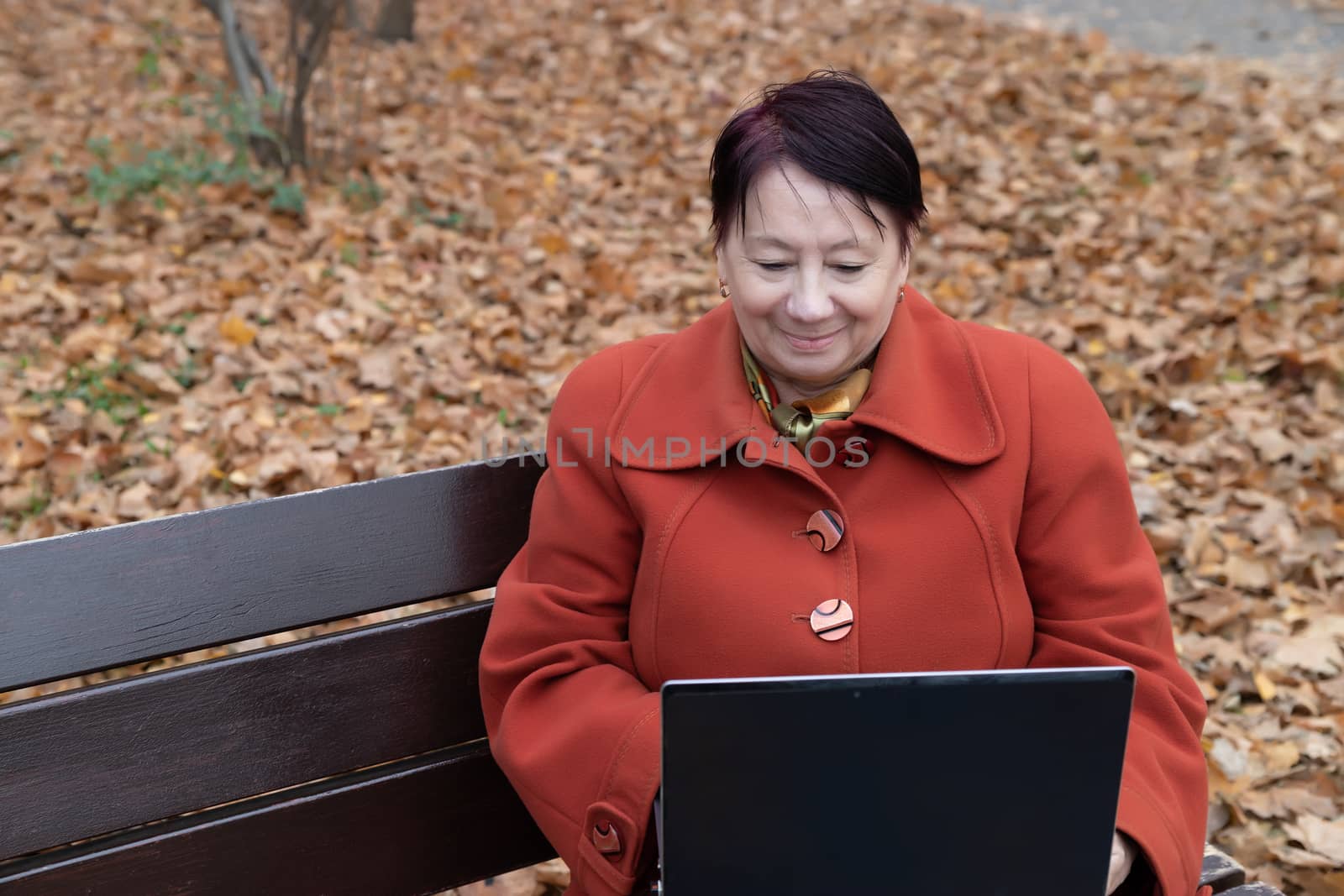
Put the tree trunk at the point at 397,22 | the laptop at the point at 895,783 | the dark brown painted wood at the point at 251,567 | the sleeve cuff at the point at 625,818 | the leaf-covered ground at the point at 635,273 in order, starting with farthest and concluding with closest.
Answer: the tree trunk at the point at 397,22 → the leaf-covered ground at the point at 635,273 → the dark brown painted wood at the point at 251,567 → the sleeve cuff at the point at 625,818 → the laptop at the point at 895,783

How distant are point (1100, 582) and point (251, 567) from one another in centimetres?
128

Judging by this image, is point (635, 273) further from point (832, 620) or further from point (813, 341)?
point (832, 620)

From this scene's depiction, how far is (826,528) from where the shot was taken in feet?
6.23

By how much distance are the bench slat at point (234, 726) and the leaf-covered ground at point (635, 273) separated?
1.46m

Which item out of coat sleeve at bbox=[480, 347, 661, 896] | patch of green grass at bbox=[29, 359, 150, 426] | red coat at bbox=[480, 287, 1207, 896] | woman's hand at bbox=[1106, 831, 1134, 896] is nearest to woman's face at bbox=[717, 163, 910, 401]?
red coat at bbox=[480, 287, 1207, 896]

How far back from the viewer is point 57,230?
5.39 metres

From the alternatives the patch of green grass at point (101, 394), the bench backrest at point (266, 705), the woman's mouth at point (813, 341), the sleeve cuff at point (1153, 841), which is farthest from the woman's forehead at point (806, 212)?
the patch of green grass at point (101, 394)

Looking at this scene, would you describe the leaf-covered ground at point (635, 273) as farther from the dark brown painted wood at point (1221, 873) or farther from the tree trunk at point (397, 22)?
the dark brown painted wood at point (1221, 873)

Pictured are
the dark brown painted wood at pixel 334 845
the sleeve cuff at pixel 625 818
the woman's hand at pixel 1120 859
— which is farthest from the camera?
the dark brown painted wood at pixel 334 845

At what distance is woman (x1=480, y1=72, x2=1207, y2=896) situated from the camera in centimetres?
183

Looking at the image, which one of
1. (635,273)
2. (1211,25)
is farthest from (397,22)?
(1211,25)

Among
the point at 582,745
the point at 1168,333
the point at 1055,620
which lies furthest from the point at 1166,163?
the point at 582,745

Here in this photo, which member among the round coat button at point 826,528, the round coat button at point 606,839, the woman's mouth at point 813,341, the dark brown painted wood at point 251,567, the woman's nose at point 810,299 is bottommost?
the round coat button at point 606,839

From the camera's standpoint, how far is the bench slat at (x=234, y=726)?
193 cm
